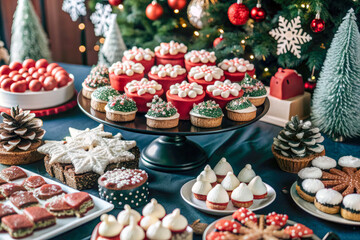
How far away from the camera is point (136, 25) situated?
369cm

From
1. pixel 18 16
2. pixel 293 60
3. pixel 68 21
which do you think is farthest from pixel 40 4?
pixel 293 60

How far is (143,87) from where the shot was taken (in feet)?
6.55

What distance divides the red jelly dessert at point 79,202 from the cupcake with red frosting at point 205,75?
0.80 meters

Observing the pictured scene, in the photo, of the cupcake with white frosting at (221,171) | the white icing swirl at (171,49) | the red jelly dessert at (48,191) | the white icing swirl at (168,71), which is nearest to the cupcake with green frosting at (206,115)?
the cupcake with white frosting at (221,171)

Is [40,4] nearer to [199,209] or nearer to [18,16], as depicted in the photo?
[18,16]

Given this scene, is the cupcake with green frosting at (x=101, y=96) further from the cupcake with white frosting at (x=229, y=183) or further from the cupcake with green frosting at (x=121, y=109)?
the cupcake with white frosting at (x=229, y=183)

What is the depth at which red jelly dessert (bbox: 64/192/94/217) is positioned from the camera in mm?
1576

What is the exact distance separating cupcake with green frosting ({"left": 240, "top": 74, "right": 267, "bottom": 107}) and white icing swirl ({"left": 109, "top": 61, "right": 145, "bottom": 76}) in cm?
52

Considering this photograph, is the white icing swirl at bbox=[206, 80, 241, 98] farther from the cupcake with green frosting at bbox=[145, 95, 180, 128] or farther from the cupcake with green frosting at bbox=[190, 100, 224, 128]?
the cupcake with green frosting at bbox=[145, 95, 180, 128]

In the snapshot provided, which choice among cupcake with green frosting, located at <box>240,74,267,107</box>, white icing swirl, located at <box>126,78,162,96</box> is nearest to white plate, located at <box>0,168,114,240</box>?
white icing swirl, located at <box>126,78,162,96</box>

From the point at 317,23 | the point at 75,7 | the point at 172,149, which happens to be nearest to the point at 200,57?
the point at 172,149

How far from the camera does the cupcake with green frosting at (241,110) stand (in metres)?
1.93

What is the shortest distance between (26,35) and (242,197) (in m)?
2.34

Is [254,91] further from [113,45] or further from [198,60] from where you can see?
[113,45]
